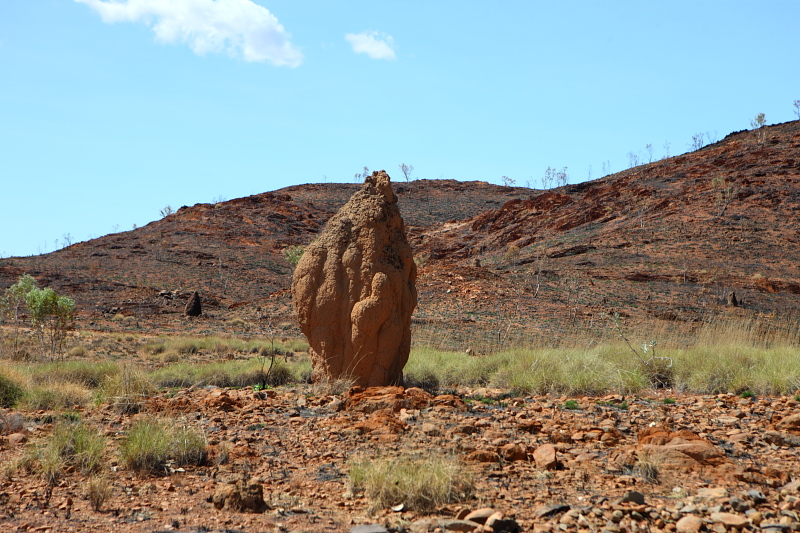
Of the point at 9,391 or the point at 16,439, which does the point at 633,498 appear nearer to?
the point at 16,439

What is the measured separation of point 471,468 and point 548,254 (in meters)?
29.7

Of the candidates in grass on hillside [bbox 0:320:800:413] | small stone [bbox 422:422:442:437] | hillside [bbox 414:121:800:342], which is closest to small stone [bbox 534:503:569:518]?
small stone [bbox 422:422:442:437]

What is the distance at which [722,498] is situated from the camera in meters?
3.87

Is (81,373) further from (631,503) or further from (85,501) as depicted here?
(631,503)

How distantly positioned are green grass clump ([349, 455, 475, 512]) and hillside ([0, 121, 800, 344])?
41.2ft

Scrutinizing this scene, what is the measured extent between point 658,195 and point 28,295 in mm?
34766

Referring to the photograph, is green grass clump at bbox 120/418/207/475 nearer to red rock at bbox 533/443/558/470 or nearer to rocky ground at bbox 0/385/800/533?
rocky ground at bbox 0/385/800/533

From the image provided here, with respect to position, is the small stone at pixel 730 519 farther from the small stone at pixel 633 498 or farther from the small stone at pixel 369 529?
the small stone at pixel 369 529

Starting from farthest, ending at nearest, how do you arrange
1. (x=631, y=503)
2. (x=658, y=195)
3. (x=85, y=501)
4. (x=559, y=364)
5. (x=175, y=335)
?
(x=658, y=195), (x=175, y=335), (x=559, y=364), (x=85, y=501), (x=631, y=503)

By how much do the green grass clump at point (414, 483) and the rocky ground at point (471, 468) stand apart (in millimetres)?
62

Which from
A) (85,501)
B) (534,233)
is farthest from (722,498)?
(534,233)

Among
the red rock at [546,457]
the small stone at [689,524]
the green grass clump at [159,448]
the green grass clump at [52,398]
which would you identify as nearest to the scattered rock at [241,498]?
the green grass clump at [159,448]

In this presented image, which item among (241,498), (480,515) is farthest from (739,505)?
(241,498)

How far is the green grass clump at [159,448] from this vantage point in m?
4.93
